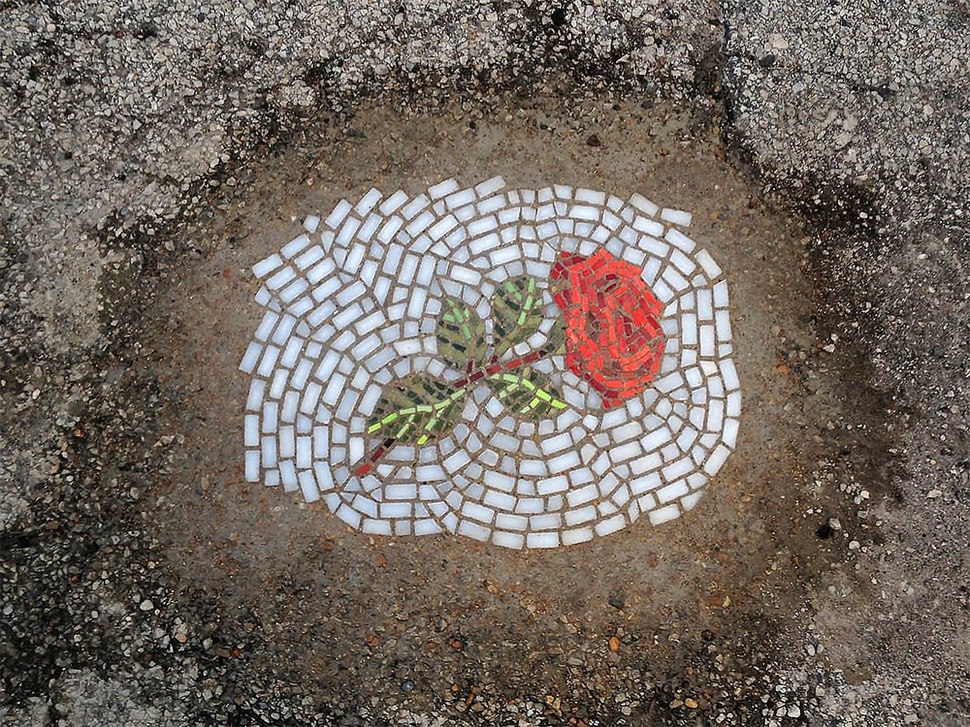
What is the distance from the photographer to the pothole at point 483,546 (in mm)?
2143

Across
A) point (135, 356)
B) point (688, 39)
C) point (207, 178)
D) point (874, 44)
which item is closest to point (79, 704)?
point (135, 356)

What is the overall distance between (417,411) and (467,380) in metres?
0.18

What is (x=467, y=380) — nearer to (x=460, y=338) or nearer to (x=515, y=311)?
(x=460, y=338)

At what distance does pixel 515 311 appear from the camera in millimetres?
2197

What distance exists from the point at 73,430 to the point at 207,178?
2.76ft

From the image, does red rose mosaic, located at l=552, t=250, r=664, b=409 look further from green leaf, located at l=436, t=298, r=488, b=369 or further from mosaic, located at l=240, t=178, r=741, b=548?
green leaf, located at l=436, t=298, r=488, b=369

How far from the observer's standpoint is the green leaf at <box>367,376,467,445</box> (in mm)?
2182

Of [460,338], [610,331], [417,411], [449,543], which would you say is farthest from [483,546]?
[610,331]

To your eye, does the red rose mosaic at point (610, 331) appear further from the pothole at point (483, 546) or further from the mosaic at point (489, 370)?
the pothole at point (483, 546)

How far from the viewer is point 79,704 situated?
2.10m

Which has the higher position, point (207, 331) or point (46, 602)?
point (207, 331)

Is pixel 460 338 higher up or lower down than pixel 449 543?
higher up

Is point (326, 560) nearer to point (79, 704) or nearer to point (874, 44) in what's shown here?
point (79, 704)

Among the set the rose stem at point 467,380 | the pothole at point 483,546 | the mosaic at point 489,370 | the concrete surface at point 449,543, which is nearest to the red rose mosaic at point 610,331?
the mosaic at point 489,370
